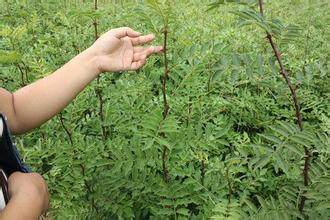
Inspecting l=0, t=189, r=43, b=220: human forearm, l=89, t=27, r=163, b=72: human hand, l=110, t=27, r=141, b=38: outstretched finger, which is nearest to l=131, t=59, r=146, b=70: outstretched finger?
l=89, t=27, r=163, b=72: human hand

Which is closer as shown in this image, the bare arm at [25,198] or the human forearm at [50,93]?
the bare arm at [25,198]

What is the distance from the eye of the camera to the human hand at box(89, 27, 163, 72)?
1.74m

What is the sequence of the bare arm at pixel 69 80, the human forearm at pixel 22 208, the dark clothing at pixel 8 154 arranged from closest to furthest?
the human forearm at pixel 22 208, the dark clothing at pixel 8 154, the bare arm at pixel 69 80

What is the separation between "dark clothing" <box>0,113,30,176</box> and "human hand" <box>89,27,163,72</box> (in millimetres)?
440

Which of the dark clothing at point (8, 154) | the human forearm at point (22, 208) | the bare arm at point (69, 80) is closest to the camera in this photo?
the human forearm at point (22, 208)

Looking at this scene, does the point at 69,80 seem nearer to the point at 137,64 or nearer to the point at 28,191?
the point at 137,64

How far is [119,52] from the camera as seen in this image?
5.86 feet

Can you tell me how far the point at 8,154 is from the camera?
4.92 ft

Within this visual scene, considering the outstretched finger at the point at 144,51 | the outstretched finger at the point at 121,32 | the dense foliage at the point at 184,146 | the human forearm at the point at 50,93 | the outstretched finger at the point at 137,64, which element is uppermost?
the outstretched finger at the point at 121,32

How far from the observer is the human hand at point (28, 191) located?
1339 millimetres

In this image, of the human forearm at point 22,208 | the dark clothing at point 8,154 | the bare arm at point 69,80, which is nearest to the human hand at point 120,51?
the bare arm at point 69,80

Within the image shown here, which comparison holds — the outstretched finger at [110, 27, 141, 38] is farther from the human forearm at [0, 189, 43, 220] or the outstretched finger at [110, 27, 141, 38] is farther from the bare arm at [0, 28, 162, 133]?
the human forearm at [0, 189, 43, 220]

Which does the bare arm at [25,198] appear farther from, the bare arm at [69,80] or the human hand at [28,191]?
the bare arm at [69,80]

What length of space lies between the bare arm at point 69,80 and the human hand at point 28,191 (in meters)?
0.32
